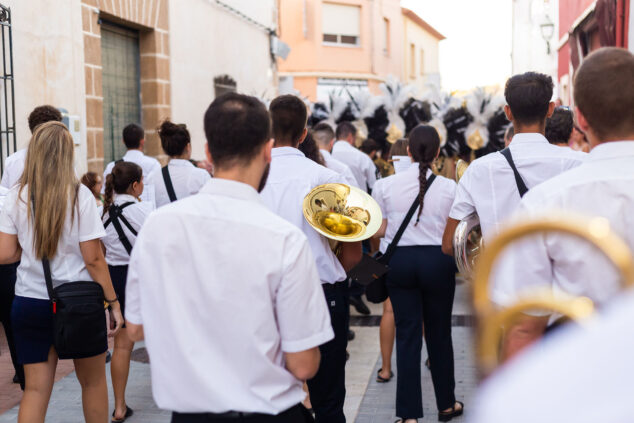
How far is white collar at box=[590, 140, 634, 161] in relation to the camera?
2002mm

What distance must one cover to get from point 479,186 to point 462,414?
1.98 metres

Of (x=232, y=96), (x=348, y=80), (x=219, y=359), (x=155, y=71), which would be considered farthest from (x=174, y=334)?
(x=348, y=80)

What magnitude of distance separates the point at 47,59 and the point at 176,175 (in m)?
2.88

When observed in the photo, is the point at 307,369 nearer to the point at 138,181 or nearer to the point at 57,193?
the point at 57,193

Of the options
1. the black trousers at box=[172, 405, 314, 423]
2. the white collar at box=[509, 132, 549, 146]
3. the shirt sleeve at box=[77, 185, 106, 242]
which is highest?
the white collar at box=[509, 132, 549, 146]

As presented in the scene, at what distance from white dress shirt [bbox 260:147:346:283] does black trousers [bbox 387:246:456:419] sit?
1032 millimetres

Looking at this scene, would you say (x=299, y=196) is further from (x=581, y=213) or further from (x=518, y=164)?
(x=581, y=213)

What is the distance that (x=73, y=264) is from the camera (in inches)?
140

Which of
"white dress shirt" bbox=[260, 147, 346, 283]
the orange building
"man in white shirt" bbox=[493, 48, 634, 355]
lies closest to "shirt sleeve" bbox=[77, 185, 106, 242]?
"white dress shirt" bbox=[260, 147, 346, 283]

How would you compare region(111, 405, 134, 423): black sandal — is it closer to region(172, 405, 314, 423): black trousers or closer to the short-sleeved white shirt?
the short-sleeved white shirt

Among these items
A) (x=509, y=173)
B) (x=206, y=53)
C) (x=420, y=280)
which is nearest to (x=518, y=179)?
(x=509, y=173)

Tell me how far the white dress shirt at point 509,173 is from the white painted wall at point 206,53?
7.97 m

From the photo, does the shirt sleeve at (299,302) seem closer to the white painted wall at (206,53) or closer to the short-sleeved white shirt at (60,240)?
the short-sleeved white shirt at (60,240)

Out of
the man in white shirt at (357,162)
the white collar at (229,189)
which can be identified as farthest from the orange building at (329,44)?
the white collar at (229,189)
